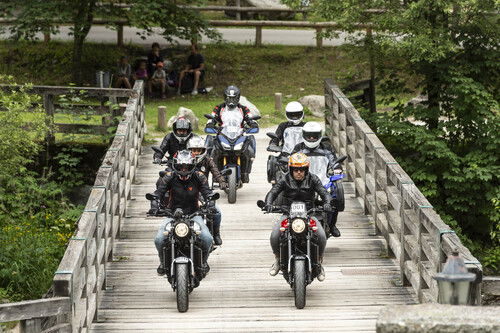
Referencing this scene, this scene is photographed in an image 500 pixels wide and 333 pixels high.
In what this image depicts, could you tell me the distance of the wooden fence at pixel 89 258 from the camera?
8.95 metres

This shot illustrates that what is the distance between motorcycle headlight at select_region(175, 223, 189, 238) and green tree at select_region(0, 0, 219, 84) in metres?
14.2

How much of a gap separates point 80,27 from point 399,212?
1448 centimetres

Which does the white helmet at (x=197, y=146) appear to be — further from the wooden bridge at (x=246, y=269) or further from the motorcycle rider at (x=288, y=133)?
the motorcycle rider at (x=288, y=133)

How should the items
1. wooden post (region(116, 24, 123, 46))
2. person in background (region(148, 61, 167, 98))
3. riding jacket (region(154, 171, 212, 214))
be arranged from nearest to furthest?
riding jacket (region(154, 171, 212, 214)) → person in background (region(148, 61, 167, 98)) → wooden post (region(116, 24, 123, 46))

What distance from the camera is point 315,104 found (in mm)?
24922

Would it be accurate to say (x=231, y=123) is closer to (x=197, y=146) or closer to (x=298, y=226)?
(x=197, y=146)

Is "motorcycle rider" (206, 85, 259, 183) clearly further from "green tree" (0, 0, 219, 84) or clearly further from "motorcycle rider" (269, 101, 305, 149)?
"green tree" (0, 0, 219, 84)

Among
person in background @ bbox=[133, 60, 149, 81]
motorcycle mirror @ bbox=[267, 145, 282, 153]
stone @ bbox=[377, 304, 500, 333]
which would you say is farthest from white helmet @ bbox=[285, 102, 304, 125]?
person in background @ bbox=[133, 60, 149, 81]

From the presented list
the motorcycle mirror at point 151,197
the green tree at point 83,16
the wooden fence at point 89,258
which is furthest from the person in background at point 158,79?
the motorcycle mirror at point 151,197

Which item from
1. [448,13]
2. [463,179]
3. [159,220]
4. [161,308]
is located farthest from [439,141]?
[161,308]

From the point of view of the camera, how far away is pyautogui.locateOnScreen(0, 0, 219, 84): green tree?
81.8 feet

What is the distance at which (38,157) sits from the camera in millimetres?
20469

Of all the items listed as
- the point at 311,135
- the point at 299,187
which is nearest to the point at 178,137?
the point at 311,135

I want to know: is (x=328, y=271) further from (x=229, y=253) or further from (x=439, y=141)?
(x=439, y=141)
